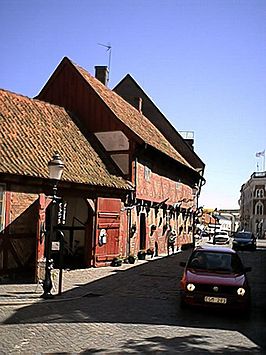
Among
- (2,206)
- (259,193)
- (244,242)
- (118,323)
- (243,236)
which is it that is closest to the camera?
(118,323)

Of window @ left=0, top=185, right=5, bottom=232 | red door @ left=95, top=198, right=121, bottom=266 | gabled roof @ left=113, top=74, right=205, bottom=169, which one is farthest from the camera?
gabled roof @ left=113, top=74, right=205, bottom=169

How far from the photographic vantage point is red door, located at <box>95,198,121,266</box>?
18.6 metres

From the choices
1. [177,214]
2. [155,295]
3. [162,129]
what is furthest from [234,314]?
[162,129]

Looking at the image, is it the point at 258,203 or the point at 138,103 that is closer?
the point at 138,103

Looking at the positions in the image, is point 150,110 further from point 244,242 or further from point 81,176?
point 81,176

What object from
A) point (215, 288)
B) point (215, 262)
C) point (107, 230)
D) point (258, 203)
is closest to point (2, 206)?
point (107, 230)

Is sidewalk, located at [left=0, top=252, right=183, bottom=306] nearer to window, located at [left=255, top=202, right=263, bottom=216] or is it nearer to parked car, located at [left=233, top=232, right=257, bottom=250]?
parked car, located at [left=233, top=232, right=257, bottom=250]

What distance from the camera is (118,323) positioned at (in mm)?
9211

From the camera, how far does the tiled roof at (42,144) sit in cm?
1582

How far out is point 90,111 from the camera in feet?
74.0

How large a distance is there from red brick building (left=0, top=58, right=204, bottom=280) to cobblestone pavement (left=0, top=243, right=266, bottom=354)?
8.30 ft

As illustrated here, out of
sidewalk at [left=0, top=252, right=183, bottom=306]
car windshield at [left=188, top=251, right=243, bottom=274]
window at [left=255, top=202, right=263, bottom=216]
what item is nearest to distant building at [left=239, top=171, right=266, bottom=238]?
window at [left=255, top=202, right=263, bottom=216]

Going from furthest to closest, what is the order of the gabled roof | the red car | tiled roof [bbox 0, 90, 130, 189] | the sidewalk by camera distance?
the gabled roof, tiled roof [bbox 0, 90, 130, 189], the sidewalk, the red car

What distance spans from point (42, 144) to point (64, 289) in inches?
264
